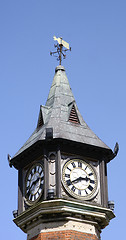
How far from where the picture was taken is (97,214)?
3781cm

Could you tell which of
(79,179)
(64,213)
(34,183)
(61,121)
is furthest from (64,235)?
(61,121)

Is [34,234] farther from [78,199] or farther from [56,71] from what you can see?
[56,71]

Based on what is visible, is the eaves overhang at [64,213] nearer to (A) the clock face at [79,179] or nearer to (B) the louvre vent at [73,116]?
(A) the clock face at [79,179]

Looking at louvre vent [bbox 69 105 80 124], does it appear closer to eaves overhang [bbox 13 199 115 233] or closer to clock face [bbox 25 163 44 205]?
clock face [bbox 25 163 44 205]

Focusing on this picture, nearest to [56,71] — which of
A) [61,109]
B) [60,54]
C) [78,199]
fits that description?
[60,54]

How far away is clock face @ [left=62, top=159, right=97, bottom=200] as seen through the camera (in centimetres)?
3781

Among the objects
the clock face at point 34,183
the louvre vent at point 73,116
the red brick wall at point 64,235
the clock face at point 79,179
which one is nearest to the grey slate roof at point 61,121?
the louvre vent at point 73,116

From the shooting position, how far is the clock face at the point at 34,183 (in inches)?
1502

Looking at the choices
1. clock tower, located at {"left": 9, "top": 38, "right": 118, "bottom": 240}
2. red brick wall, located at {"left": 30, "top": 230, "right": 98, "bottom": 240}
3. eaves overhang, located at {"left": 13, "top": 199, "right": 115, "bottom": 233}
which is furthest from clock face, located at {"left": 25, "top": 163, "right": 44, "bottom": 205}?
red brick wall, located at {"left": 30, "top": 230, "right": 98, "bottom": 240}

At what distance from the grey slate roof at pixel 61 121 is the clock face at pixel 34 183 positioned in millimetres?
1381

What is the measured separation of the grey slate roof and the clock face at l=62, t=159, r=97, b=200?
1.27 m

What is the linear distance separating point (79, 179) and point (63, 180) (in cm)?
97

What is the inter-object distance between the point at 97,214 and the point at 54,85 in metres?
8.93

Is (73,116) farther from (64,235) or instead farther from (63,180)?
(64,235)
